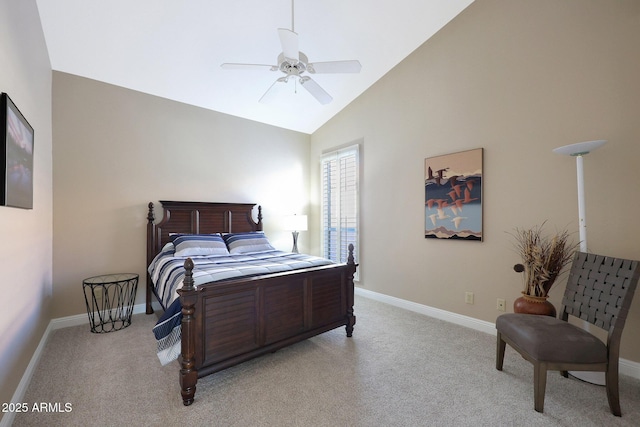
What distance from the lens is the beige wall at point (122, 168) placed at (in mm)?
3186

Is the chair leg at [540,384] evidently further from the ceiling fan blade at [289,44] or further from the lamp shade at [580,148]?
the ceiling fan blade at [289,44]

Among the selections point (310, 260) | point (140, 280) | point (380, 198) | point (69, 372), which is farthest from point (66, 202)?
point (380, 198)

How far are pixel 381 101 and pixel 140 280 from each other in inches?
164

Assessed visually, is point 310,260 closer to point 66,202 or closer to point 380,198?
point 380,198

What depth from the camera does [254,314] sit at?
229 centimetres

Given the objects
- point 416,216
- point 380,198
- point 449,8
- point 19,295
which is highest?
point 449,8

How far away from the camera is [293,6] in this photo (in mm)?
2773

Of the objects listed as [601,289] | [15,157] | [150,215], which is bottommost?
[601,289]

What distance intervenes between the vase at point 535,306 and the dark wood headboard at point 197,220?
11.9 ft

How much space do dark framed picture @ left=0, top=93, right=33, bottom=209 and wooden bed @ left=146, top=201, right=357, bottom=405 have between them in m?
1.11

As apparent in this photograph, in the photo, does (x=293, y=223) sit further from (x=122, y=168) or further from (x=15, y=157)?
(x=15, y=157)

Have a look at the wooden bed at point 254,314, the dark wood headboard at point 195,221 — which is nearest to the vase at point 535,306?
the wooden bed at point 254,314

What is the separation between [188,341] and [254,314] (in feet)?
1.73

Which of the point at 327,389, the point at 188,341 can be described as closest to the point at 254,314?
the point at 188,341
